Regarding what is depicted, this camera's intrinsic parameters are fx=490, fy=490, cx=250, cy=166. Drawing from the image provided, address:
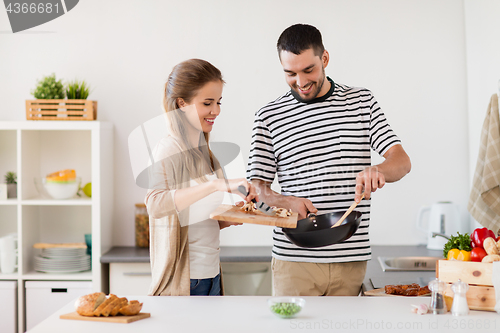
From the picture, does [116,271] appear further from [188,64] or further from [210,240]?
[188,64]

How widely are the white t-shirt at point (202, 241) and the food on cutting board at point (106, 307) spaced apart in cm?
29

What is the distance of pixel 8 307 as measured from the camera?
264cm

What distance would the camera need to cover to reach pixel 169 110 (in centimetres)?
167

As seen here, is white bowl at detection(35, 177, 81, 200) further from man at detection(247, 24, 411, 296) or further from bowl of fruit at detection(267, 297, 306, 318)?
bowl of fruit at detection(267, 297, 306, 318)

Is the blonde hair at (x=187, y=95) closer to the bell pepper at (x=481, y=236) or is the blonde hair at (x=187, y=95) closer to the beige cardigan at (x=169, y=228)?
the beige cardigan at (x=169, y=228)

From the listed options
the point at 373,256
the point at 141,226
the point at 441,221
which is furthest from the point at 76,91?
the point at 441,221

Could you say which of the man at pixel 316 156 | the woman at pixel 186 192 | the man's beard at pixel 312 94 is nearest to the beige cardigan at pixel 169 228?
the woman at pixel 186 192

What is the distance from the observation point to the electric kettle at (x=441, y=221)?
272cm

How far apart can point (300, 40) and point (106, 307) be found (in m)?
1.05

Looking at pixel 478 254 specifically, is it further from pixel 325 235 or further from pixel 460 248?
pixel 325 235

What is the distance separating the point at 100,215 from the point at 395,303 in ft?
5.81

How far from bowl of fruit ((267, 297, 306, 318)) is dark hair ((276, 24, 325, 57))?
823mm

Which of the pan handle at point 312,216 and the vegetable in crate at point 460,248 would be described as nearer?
the vegetable in crate at point 460,248

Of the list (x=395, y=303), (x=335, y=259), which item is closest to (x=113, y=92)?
(x=335, y=259)
